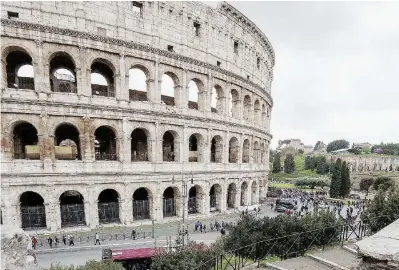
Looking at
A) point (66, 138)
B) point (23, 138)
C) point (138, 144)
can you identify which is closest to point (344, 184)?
point (138, 144)

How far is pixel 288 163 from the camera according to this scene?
78.6 metres

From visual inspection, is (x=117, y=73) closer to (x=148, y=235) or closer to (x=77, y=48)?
(x=77, y=48)

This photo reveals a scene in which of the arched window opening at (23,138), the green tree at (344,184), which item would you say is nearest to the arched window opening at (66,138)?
the arched window opening at (23,138)

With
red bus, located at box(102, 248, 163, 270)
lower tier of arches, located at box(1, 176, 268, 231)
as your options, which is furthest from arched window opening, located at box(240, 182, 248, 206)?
red bus, located at box(102, 248, 163, 270)

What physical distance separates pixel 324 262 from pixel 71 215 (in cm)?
1510

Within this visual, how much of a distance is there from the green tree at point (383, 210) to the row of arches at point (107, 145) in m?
12.0

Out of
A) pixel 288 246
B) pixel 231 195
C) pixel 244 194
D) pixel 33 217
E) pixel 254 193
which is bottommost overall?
pixel 254 193

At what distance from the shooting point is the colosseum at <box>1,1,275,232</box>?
1530 cm

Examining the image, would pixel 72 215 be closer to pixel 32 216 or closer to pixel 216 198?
pixel 32 216

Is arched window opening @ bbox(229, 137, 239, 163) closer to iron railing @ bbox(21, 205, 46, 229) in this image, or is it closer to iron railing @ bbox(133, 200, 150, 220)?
iron railing @ bbox(133, 200, 150, 220)

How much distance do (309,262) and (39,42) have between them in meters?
17.5

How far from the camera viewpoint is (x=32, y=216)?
15766 millimetres

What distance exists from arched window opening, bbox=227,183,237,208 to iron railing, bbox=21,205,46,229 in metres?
15.0

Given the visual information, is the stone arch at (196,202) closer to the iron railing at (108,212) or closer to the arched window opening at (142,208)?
the arched window opening at (142,208)
